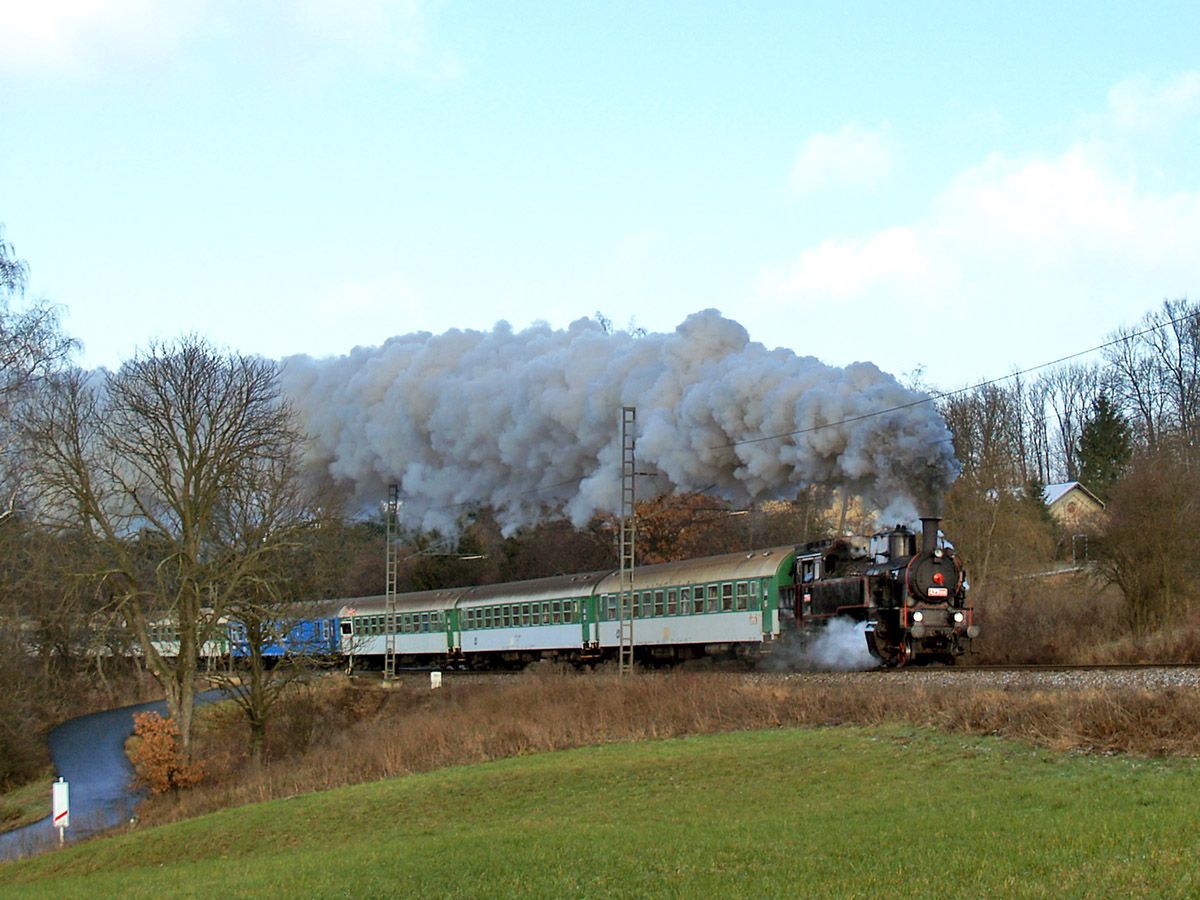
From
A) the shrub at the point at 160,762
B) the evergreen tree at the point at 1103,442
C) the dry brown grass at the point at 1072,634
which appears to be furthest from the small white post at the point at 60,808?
the evergreen tree at the point at 1103,442

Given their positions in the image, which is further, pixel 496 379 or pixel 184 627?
pixel 184 627

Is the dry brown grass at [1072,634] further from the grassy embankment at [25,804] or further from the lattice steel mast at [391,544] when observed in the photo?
the grassy embankment at [25,804]

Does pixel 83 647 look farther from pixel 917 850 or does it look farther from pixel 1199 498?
pixel 917 850

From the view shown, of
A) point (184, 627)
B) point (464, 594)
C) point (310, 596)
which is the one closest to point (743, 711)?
point (184, 627)

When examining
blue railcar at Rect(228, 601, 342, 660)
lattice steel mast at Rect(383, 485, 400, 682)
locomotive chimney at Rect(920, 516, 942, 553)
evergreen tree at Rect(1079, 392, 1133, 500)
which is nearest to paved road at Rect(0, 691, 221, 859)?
blue railcar at Rect(228, 601, 342, 660)

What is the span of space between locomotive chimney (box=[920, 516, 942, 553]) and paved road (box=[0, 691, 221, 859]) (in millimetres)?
17811

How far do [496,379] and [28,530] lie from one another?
11742 millimetres

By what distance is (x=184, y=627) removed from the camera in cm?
3406

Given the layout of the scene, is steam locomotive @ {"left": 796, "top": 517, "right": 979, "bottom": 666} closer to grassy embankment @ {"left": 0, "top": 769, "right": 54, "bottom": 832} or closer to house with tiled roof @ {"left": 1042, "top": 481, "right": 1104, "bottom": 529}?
grassy embankment @ {"left": 0, "top": 769, "right": 54, "bottom": 832}

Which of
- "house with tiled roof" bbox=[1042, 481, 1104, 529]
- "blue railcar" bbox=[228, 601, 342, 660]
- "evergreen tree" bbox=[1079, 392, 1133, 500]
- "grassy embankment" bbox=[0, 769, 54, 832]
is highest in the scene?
"evergreen tree" bbox=[1079, 392, 1133, 500]

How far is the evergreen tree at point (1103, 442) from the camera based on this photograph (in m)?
71.4

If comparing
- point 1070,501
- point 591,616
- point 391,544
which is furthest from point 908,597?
point 1070,501

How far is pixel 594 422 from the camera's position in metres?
31.3

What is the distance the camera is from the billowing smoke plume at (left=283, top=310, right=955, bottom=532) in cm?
2552
